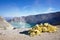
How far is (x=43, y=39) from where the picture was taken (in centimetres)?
1116

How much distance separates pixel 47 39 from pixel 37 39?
2.67 ft

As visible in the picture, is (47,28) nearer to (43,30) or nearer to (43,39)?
(43,30)

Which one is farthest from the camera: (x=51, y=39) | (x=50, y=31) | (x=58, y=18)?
(x=58, y=18)

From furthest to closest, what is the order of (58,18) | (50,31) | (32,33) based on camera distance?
(58,18), (50,31), (32,33)

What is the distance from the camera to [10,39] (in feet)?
36.8

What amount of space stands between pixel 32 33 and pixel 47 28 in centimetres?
253

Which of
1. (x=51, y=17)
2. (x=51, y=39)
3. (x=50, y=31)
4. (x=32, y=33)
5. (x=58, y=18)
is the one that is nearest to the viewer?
(x=51, y=39)

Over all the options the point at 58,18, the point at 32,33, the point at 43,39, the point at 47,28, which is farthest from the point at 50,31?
the point at 58,18

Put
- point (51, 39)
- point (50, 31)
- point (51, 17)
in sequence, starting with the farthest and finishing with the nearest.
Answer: point (51, 17)
point (50, 31)
point (51, 39)

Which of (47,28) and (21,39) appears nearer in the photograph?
(21,39)

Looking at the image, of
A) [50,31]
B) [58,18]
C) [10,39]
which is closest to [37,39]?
[10,39]

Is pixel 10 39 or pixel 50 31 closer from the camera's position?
pixel 10 39

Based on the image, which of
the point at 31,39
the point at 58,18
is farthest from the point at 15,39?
the point at 58,18

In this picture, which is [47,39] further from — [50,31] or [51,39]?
[50,31]
